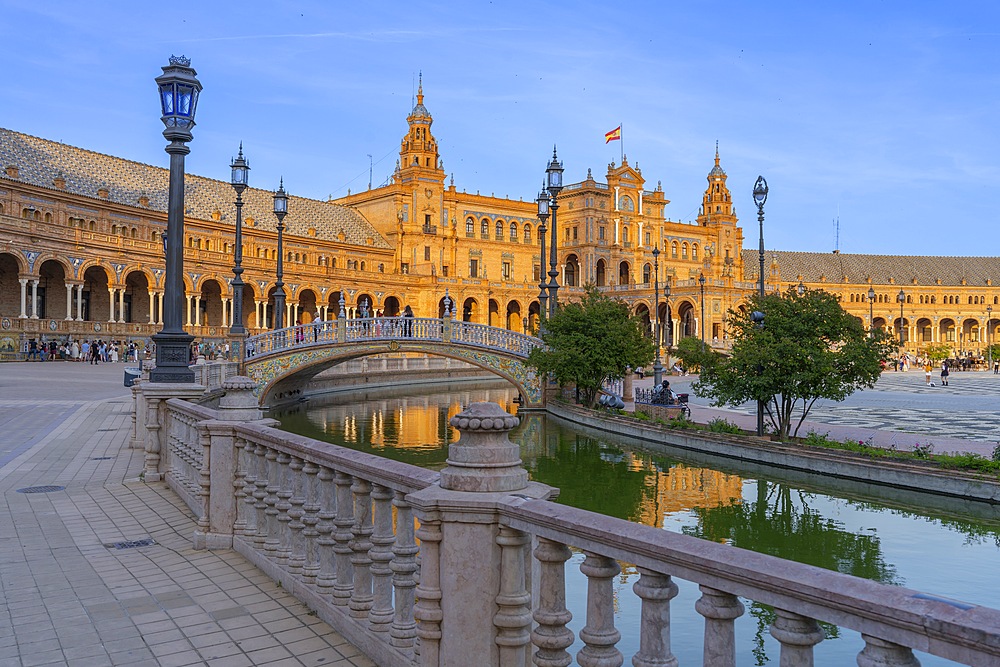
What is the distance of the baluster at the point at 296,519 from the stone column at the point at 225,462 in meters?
1.43

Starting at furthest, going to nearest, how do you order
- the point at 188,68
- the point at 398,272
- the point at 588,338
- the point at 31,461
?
the point at 398,272 → the point at 588,338 → the point at 31,461 → the point at 188,68

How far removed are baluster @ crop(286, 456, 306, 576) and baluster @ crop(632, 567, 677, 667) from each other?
3379 mm

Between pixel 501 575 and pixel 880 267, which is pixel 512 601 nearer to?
pixel 501 575

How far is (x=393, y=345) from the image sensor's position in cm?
3288

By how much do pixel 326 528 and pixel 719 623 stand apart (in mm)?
3255

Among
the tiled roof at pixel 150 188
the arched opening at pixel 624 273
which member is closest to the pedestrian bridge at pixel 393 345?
the tiled roof at pixel 150 188

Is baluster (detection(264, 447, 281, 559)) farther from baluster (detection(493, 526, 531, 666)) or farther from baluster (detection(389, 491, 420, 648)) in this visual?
baluster (detection(493, 526, 531, 666))

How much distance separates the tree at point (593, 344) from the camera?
28.3 m

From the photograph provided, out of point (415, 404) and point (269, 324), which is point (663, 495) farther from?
point (269, 324)

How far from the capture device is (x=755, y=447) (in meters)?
18.9

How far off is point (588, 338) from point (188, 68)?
1858 cm

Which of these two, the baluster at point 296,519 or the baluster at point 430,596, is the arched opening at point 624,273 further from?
the baluster at point 430,596

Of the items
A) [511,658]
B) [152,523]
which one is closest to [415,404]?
[152,523]

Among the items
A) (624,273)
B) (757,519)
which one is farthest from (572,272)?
(757,519)
